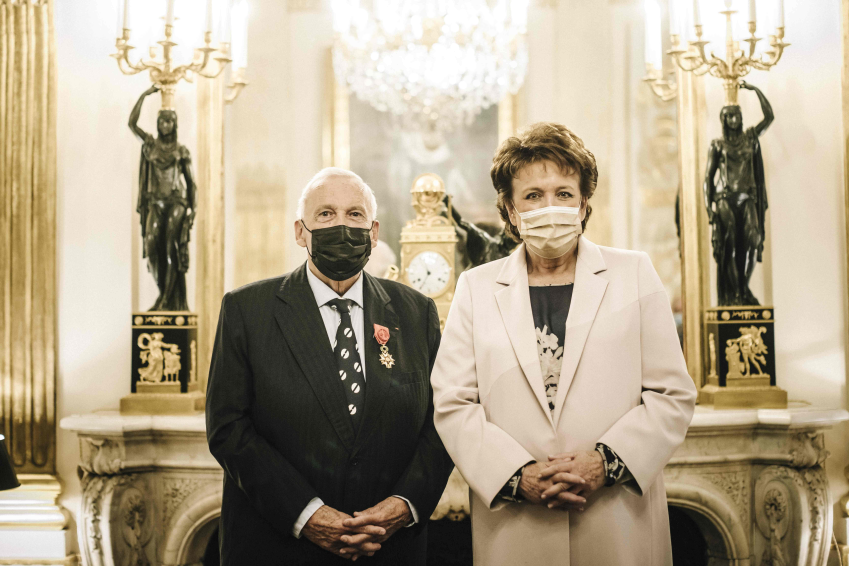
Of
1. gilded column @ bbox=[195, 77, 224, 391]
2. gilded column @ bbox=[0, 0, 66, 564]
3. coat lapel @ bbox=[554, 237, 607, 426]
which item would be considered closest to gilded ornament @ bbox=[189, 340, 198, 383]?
gilded column @ bbox=[195, 77, 224, 391]

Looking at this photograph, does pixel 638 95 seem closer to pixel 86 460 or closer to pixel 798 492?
pixel 798 492

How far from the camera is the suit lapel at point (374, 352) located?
2.12 meters

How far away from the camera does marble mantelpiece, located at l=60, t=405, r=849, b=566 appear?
3.94 m

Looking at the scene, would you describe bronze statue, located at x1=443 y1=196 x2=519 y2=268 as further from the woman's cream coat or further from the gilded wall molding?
the woman's cream coat

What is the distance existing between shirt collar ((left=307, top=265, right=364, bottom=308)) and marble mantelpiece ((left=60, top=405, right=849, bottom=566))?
80.5 inches

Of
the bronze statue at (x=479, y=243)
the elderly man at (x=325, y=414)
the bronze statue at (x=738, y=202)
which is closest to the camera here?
the elderly man at (x=325, y=414)

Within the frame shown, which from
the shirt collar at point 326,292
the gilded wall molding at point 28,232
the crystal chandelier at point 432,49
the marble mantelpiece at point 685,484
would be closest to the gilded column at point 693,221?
the marble mantelpiece at point 685,484

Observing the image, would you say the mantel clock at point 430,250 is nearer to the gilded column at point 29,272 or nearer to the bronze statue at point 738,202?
the bronze statue at point 738,202

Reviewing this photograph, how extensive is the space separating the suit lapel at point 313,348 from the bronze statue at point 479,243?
281 cm

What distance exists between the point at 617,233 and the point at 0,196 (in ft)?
13.6

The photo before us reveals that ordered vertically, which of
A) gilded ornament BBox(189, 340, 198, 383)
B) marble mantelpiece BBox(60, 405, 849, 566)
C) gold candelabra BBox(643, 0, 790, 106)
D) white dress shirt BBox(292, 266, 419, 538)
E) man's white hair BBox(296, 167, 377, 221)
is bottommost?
marble mantelpiece BBox(60, 405, 849, 566)

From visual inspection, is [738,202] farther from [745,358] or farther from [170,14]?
[170,14]

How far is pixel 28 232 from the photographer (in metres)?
4.55

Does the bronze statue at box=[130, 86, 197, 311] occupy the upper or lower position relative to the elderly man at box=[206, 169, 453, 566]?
upper
